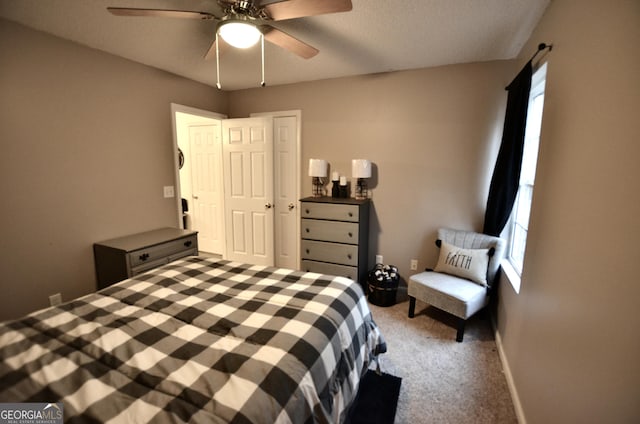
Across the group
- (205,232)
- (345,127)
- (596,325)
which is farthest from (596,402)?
(205,232)

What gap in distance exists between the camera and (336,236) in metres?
3.04

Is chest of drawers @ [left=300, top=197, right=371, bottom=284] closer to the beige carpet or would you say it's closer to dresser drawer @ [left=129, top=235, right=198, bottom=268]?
the beige carpet

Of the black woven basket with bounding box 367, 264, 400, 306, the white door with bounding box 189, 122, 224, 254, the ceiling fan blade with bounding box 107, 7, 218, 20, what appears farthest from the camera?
the white door with bounding box 189, 122, 224, 254

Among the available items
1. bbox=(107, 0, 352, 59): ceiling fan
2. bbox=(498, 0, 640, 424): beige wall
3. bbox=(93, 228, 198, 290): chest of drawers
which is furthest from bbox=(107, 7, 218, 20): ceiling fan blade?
bbox=(498, 0, 640, 424): beige wall

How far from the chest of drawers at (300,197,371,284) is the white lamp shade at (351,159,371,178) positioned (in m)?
0.30

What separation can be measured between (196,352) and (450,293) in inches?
79.7

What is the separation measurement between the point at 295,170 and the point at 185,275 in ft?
6.95

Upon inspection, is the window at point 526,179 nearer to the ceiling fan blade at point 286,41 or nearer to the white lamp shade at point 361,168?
the white lamp shade at point 361,168

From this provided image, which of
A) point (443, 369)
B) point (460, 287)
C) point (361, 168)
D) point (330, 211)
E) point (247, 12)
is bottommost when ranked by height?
point (443, 369)

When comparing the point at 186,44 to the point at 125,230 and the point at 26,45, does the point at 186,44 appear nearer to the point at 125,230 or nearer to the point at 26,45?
the point at 26,45

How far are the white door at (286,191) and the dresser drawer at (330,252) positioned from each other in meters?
0.52

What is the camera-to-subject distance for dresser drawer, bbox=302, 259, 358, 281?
3006 millimetres

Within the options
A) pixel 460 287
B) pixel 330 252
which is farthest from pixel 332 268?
pixel 460 287

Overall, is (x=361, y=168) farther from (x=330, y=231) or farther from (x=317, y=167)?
(x=330, y=231)
